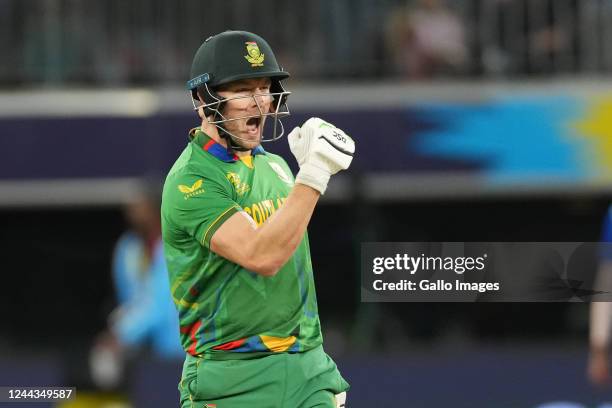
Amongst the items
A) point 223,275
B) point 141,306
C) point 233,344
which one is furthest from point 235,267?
point 141,306

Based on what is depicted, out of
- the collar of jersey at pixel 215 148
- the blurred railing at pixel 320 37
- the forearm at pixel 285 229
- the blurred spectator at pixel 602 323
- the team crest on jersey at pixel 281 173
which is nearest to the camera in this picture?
the forearm at pixel 285 229

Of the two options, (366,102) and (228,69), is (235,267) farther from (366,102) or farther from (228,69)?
(366,102)

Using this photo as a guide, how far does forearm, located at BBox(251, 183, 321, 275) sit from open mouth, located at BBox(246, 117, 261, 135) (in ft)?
1.28

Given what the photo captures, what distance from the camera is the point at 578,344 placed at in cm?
1066

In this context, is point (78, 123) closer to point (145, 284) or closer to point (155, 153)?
point (155, 153)

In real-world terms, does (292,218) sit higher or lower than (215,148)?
lower

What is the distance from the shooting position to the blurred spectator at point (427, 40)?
10.8m

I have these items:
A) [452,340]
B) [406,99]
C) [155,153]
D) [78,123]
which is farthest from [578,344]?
[78,123]

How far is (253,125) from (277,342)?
0.73m

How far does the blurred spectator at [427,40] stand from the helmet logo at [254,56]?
652 centimetres

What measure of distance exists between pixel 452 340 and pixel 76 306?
11.2ft

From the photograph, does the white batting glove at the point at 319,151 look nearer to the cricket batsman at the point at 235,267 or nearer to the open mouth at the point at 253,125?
the cricket batsman at the point at 235,267

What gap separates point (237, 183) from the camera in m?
4.39

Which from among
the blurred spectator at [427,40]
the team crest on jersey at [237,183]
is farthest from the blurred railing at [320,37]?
the team crest on jersey at [237,183]
